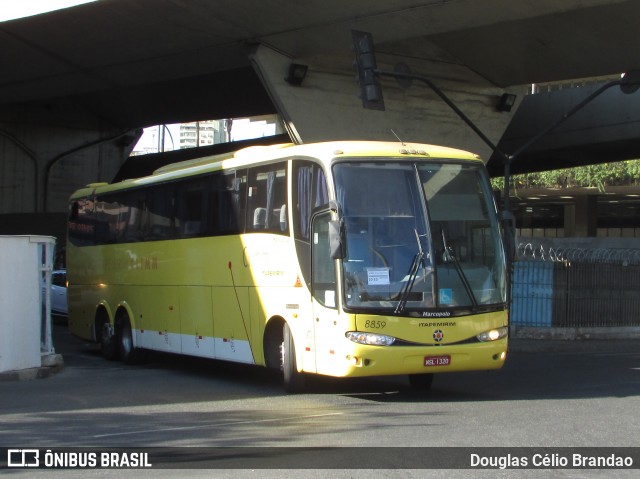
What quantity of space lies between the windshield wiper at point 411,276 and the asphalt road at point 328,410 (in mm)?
1272

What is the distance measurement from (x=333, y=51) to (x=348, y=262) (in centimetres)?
1436

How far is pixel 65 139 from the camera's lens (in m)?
43.2

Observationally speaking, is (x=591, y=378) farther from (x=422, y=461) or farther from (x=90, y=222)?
(x=90, y=222)

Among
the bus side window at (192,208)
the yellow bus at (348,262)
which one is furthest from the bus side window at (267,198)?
the bus side window at (192,208)

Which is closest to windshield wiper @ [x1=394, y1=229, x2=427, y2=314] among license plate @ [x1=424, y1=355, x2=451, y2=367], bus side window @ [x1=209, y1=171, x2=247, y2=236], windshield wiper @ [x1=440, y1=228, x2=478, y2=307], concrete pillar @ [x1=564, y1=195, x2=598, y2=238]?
windshield wiper @ [x1=440, y1=228, x2=478, y2=307]

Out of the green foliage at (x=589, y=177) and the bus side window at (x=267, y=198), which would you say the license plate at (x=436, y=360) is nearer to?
the bus side window at (x=267, y=198)

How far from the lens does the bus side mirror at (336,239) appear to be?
11070mm

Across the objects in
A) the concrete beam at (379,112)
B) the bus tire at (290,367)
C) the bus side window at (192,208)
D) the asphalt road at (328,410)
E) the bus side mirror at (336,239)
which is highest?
the concrete beam at (379,112)

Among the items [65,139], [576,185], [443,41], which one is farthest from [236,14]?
[576,185]

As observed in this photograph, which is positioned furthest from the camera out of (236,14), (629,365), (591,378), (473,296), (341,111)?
(341,111)

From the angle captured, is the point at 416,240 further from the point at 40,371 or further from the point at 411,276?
the point at 40,371

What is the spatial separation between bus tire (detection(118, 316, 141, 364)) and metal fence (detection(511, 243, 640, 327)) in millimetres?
9202

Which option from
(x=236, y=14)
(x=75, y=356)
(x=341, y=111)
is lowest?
(x=75, y=356)

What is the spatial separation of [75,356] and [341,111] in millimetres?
10824
